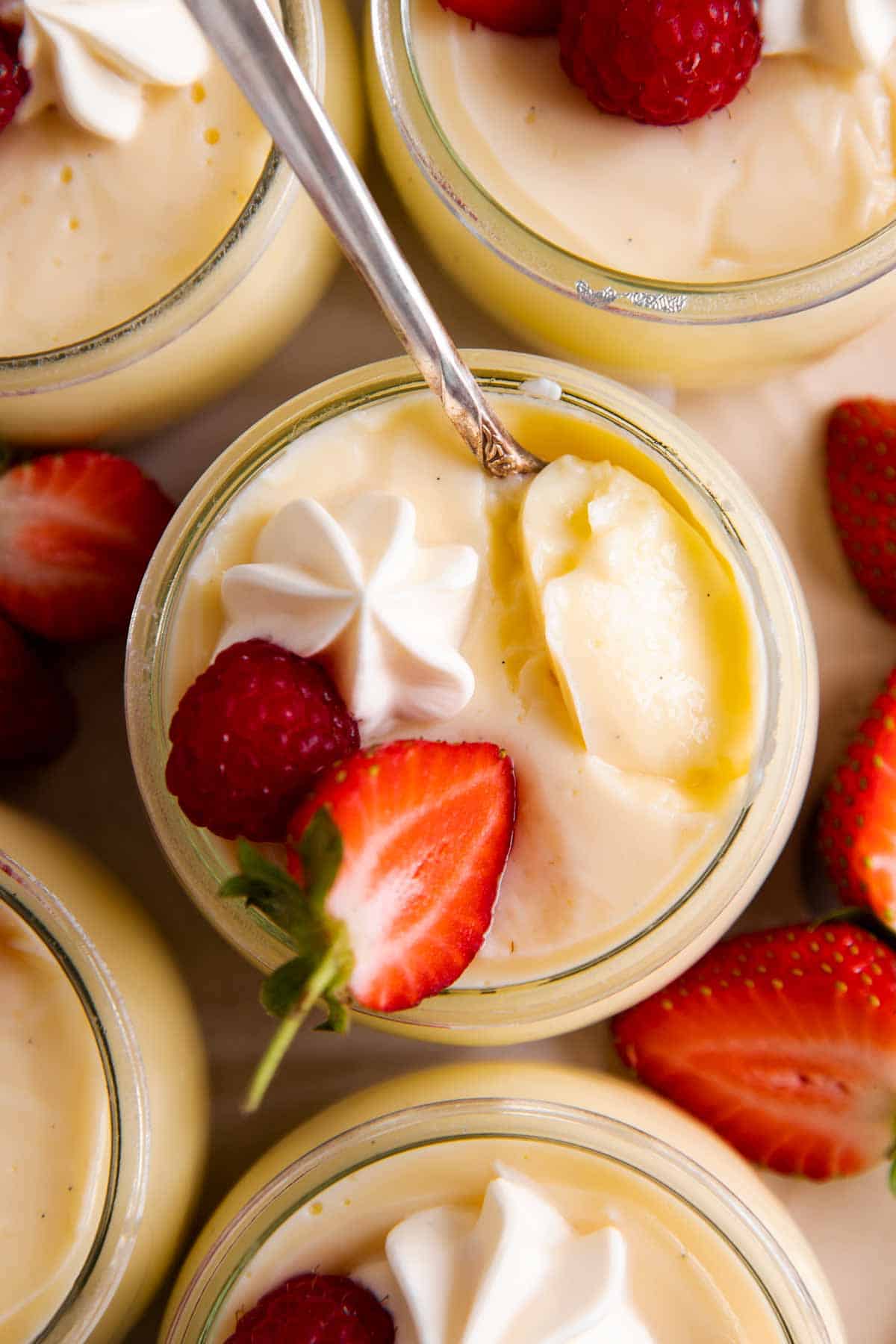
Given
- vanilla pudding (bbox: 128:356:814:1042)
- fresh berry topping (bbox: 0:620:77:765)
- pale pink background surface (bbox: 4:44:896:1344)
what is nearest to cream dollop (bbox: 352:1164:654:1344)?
vanilla pudding (bbox: 128:356:814:1042)

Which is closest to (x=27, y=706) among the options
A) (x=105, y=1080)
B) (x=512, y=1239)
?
(x=105, y=1080)

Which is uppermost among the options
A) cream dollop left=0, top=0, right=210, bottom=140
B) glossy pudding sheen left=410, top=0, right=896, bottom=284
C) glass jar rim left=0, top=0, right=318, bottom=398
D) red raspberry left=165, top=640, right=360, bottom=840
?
cream dollop left=0, top=0, right=210, bottom=140

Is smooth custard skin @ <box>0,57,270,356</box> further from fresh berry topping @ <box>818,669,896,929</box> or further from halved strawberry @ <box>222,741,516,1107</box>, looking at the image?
fresh berry topping @ <box>818,669,896,929</box>

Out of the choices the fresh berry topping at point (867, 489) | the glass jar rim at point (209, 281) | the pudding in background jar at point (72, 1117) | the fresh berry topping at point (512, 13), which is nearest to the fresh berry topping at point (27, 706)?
the pudding in background jar at point (72, 1117)

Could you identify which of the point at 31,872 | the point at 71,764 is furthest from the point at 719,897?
the point at 71,764

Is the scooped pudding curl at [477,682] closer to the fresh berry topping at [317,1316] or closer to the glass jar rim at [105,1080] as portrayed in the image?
the glass jar rim at [105,1080]

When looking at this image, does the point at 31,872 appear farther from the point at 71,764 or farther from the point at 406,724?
the point at 406,724
